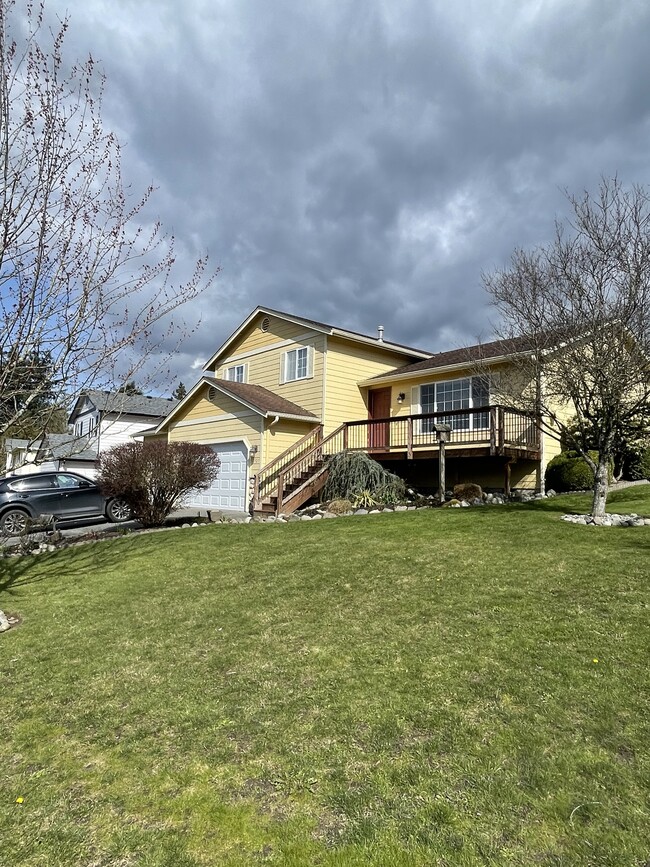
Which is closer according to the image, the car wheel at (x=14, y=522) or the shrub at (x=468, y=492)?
the car wheel at (x=14, y=522)

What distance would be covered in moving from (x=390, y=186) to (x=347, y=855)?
14.2 meters

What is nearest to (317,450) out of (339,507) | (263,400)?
(263,400)

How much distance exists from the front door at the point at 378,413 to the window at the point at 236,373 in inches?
215

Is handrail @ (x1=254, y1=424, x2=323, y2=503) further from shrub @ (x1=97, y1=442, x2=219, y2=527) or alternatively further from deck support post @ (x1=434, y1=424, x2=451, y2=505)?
deck support post @ (x1=434, y1=424, x2=451, y2=505)

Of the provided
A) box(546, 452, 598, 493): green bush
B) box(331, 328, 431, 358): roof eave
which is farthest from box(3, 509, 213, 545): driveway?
box(546, 452, 598, 493): green bush

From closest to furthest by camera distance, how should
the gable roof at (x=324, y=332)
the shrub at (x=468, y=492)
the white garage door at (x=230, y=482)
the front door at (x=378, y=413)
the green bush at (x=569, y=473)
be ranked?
the shrub at (x=468, y=492) < the green bush at (x=569, y=473) < the white garage door at (x=230, y=482) < the front door at (x=378, y=413) < the gable roof at (x=324, y=332)

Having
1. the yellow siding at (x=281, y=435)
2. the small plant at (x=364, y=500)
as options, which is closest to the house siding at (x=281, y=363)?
the yellow siding at (x=281, y=435)

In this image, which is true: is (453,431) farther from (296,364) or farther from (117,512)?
(117,512)

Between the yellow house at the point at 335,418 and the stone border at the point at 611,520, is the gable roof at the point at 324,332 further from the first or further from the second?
A: the stone border at the point at 611,520

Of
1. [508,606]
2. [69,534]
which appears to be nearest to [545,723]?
[508,606]

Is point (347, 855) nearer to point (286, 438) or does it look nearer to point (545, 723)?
point (545, 723)

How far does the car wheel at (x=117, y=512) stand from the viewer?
45.8 feet

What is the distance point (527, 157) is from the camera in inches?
457

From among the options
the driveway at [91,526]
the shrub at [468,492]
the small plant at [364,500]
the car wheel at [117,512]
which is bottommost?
the driveway at [91,526]
